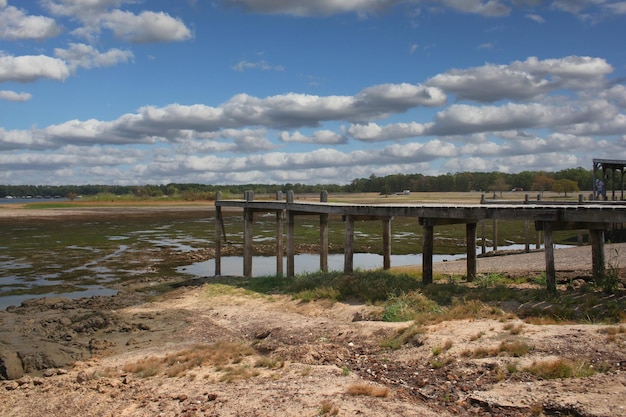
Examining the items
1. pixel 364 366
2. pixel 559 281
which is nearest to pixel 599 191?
pixel 559 281

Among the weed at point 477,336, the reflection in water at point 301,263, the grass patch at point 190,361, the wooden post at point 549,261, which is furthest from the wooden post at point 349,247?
the weed at point 477,336

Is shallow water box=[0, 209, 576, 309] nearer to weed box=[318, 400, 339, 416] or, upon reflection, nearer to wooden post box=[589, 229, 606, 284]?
wooden post box=[589, 229, 606, 284]

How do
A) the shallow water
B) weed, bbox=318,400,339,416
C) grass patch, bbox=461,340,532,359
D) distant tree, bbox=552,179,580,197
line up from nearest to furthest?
1. weed, bbox=318,400,339,416
2. grass patch, bbox=461,340,532,359
3. the shallow water
4. distant tree, bbox=552,179,580,197

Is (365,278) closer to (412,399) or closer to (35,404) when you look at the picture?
(412,399)

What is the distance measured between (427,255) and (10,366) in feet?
33.1

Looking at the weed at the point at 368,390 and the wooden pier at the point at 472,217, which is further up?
the wooden pier at the point at 472,217

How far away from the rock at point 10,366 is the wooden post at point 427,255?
9.71m

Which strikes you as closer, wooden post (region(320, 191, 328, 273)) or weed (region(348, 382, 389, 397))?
weed (region(348, 382, 389, 397))

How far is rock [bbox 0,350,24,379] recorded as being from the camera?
10500 mm

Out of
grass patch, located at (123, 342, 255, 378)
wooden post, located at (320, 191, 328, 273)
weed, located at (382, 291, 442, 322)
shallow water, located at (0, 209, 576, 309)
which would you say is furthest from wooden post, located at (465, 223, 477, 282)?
shallow water, located at (0, 209, 576, 309)

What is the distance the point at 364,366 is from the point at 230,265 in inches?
805

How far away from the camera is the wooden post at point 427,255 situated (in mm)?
15008

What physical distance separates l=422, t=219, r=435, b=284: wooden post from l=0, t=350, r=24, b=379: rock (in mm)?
9714

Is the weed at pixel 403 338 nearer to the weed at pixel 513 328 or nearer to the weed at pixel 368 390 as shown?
the weed at pixel 513 328
